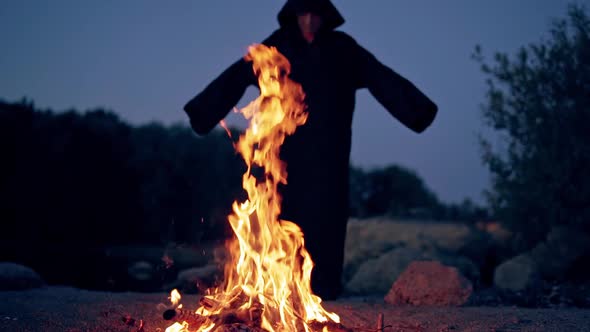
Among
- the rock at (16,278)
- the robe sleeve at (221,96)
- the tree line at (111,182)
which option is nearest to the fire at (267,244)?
the robe sleeve at (221,96)

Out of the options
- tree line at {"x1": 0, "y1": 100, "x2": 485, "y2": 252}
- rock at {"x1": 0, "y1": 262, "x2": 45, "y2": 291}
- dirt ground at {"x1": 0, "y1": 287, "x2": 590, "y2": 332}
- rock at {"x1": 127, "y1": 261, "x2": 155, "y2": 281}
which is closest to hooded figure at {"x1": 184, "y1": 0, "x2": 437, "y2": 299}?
dirt ground at {"x1": 0, "y1": 287, "x2": 590, "y2": 332}

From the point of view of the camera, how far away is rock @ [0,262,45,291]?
8.28 metres

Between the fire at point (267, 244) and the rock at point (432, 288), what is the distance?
1831 millimetres

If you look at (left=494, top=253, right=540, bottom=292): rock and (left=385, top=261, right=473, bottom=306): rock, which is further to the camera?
(left=494, top=253, right=540, bottom=292): rock

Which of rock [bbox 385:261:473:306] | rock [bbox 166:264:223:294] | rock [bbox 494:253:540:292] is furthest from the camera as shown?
rock [bbox 494:253:540:292]

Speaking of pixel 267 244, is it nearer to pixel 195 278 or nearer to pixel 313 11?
pixel 313 11

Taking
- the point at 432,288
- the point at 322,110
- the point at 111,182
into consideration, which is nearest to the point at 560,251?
the point at 432,288

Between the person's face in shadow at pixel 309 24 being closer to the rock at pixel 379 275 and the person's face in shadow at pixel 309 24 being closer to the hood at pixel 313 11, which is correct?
the hood at pixel 313 11

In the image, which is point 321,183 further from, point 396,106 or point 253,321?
point 253,321

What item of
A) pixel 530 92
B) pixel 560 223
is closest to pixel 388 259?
pixel 560 223

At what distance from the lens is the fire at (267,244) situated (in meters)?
5.09

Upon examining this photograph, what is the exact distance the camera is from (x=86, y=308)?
658cm

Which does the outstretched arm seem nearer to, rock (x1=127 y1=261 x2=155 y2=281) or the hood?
the hood

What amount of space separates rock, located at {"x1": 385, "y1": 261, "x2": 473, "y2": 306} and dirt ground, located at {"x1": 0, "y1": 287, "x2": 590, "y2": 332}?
399mm
